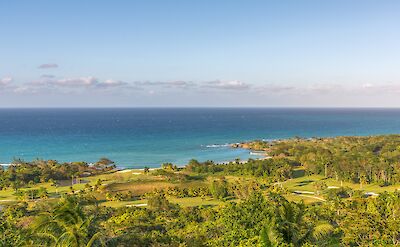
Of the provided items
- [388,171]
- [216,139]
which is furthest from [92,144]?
[388,171]

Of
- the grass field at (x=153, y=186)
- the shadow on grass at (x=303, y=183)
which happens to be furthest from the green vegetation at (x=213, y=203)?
the grass field at (x=153, y=186)

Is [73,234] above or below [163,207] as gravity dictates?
above

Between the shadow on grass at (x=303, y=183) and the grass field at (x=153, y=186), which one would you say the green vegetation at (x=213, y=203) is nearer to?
the shadow on grass at (x=303, y=183)

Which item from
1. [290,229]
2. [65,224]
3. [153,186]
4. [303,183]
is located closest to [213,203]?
[153,186]

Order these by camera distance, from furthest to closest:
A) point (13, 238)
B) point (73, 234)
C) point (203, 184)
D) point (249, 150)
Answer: point (249, 150) < point (203, 184) < point (13, 238) < point (73, 234)

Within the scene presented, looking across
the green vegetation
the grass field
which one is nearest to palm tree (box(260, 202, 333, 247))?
the green vegetation

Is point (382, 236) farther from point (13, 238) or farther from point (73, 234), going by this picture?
point (13, 238)

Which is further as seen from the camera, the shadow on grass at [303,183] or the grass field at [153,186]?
the shadow on grass at [303,183]

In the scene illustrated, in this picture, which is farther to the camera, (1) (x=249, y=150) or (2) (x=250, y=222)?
(1) (x=249, y=150)
